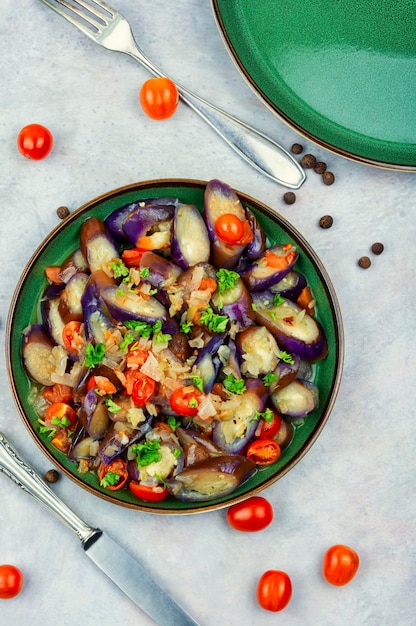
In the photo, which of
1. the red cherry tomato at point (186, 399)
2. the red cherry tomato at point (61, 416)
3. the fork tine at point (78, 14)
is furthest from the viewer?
the fork tine at point (78, 14)

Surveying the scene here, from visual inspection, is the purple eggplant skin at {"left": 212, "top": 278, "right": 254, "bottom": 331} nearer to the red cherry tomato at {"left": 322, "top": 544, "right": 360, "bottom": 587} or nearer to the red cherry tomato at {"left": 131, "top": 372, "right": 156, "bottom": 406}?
the red cherry tomato at {"left": 131, "top": 372, "right": 156, "bottom": 406}

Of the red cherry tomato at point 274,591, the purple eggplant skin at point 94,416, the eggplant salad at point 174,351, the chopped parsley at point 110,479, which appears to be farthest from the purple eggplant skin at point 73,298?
the red cherry tomato at point 274,591

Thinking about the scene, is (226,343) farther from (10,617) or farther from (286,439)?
(10,617)

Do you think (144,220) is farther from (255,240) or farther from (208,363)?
(208,363)

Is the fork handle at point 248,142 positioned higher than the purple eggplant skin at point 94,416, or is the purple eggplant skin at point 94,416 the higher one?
the fork handle at point 248,142

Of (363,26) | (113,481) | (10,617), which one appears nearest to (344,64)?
(363,26)

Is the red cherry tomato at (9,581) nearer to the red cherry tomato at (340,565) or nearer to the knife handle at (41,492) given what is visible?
the knife handle at (41,492)
